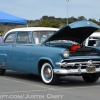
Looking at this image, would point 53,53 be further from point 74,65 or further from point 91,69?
point 91,69

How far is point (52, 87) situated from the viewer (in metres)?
9.38

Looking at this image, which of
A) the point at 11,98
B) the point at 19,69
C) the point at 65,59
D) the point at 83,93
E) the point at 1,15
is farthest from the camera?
the point at 1,15

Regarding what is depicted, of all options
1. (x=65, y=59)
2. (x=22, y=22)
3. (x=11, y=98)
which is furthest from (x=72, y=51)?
(x=22, y=22)

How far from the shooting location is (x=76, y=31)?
10.3 metres

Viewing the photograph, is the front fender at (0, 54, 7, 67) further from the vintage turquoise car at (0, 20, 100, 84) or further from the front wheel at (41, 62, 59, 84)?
the front wheel at (41, 62, 59, 84)

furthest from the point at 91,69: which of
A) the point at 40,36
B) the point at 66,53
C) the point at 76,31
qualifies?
the point at 40,36

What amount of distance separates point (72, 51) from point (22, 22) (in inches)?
352

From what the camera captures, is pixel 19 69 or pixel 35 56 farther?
pixel 19 69

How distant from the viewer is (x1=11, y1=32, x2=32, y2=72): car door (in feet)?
33.8

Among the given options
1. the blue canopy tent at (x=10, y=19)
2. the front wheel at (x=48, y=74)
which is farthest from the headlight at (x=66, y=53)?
the blue canopy tent at (x=10, y=19)

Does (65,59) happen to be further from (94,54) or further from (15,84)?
(15,84)

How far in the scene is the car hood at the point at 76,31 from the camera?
9.58 meters

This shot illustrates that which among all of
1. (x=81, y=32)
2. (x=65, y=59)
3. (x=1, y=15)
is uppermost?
(x=1, y=15)

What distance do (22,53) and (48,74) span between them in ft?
→ 4.02
